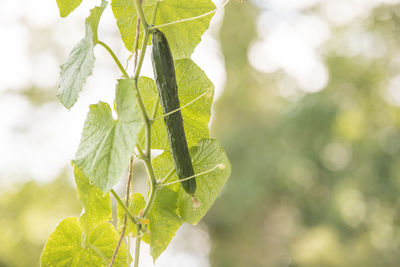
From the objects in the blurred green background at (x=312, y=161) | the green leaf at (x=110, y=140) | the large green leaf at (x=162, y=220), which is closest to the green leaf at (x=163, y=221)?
the large green leaf at (x=162, y=220)

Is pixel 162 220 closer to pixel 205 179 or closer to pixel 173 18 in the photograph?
pixel 205 179

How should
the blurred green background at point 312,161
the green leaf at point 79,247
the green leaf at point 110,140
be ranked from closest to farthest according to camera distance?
the green leaf at point 110,140 < the green leaf at point 79,247 < the blurred green background at point 312,161

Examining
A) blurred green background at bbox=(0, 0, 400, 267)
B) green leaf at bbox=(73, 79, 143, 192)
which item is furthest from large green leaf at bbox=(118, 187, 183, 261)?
blurred green background at bbox=(0, 0, 400, 267)

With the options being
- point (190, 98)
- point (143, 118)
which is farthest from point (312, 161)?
point (143, 118)

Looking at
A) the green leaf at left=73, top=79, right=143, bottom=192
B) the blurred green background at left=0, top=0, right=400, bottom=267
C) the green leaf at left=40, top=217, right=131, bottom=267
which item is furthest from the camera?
the blurred green background at left=0, top=0, right=400, bottom=267

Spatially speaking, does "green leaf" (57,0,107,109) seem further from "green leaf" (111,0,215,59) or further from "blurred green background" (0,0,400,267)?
"blurred green background" (0,0,400,267)

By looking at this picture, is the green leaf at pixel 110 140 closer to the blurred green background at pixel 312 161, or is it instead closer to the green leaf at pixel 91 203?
the green leaf at pixel 91 203
